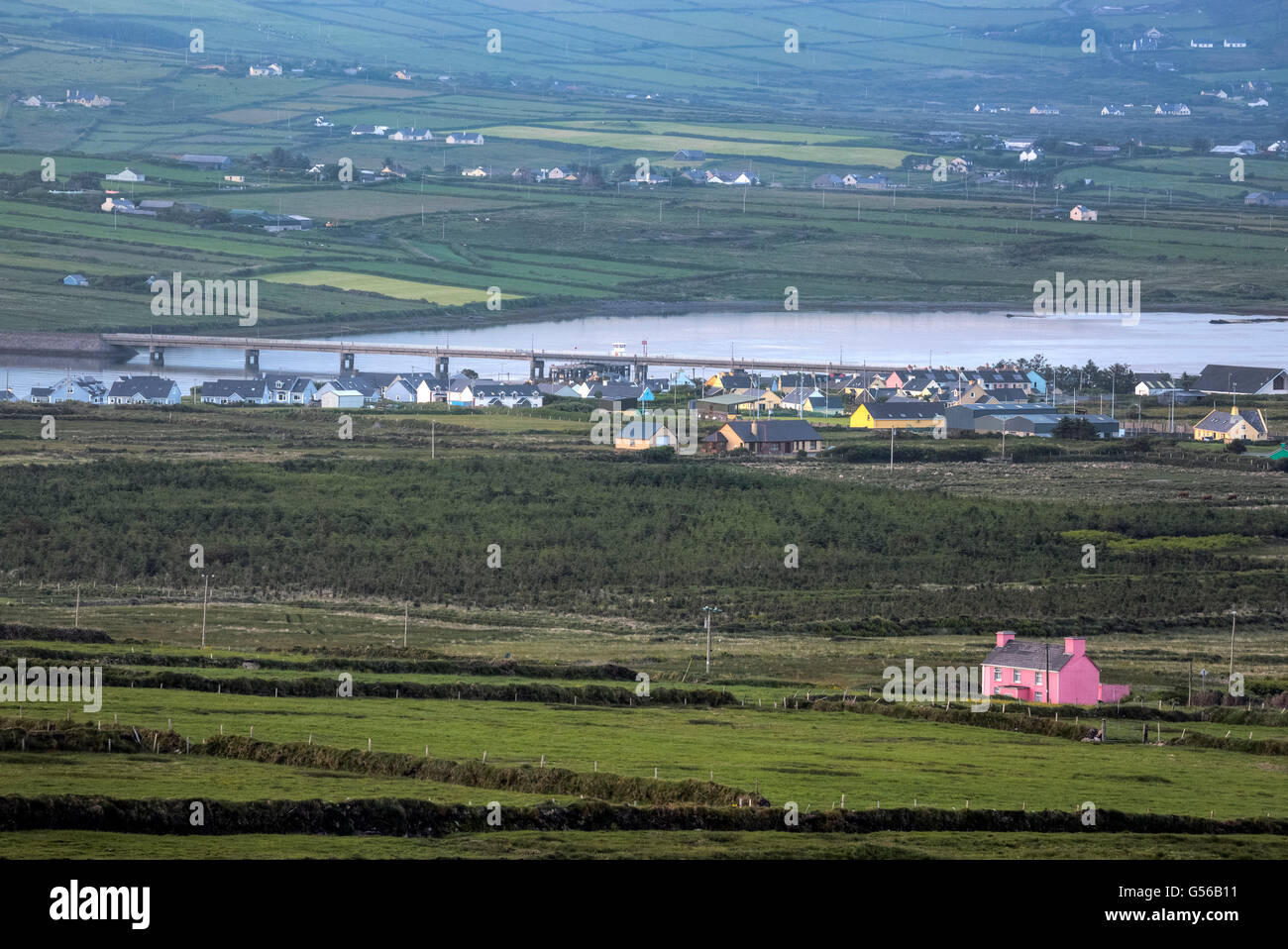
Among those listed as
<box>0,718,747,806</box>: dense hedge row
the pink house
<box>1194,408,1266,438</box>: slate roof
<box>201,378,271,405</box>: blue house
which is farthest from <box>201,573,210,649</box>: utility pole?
<box>1194,408,1266,438</box>: slate roof

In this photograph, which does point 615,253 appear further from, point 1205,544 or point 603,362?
point 1205,544

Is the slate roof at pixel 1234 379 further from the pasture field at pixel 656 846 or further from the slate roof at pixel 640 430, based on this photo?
the pasture field at pixel 656 846

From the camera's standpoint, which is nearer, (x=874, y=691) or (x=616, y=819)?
(x=616, y=819)

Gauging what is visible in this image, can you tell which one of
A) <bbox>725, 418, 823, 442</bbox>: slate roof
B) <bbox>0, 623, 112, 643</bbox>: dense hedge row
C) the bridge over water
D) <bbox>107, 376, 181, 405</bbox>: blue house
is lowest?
<bbox>0, 623, 112, 643</bbox>: dense hedge row

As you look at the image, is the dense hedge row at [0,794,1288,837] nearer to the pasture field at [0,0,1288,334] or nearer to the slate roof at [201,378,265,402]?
the slate roof at [201,378,265,402]

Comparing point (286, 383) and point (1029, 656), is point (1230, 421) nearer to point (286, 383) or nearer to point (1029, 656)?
point (286, 383)
